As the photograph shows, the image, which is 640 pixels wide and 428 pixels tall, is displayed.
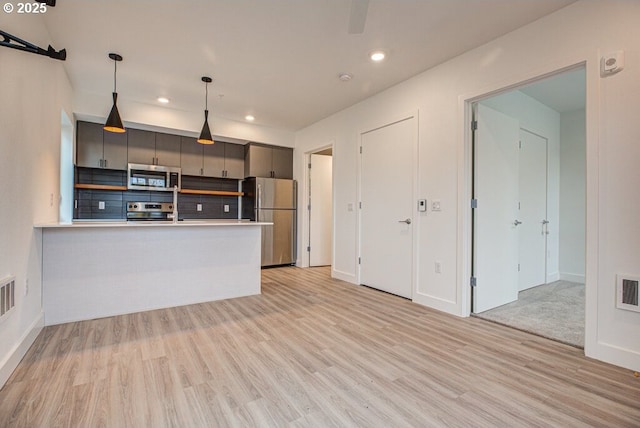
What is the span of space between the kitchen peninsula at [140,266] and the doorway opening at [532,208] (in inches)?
106

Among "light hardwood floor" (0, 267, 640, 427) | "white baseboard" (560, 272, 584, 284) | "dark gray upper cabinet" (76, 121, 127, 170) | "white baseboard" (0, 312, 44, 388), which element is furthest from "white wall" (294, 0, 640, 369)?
"dark gray upper cabinet" (76, 121, 127, 170)

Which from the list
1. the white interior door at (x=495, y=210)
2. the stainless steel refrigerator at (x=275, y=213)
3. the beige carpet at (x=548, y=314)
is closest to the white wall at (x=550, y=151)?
the beige carpet at (x=548, y=314)

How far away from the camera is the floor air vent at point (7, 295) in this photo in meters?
1.78

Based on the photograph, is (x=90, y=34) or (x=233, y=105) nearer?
(x=90, y=34)

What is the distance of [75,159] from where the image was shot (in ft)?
14.6

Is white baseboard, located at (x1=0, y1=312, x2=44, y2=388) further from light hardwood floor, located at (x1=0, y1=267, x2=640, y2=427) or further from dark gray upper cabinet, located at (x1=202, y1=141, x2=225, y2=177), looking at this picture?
dark gray upper cabinet, located at (x1=202, y1=141, x2=225, y2=177)

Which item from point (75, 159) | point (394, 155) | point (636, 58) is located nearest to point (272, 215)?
point (394, 155)

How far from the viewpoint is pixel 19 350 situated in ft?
6.62

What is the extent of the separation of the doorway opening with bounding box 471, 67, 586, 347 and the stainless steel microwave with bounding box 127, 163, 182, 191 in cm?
465

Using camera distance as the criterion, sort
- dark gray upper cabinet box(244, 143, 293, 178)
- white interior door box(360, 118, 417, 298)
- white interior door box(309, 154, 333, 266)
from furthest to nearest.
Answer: white interior door box(309, 154, 333, 266), dark gray upper cabinet box(244, 143, 293, 178), white interior door box(360, 118, 417, 298)

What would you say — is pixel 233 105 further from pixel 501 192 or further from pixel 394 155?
pixel 501 192

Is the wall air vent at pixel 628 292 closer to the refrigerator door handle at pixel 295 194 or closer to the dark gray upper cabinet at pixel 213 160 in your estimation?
the refrigerator door handle at pixel 295 194

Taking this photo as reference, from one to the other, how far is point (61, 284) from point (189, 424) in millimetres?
2216

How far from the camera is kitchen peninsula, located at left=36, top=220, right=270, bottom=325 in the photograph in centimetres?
274
